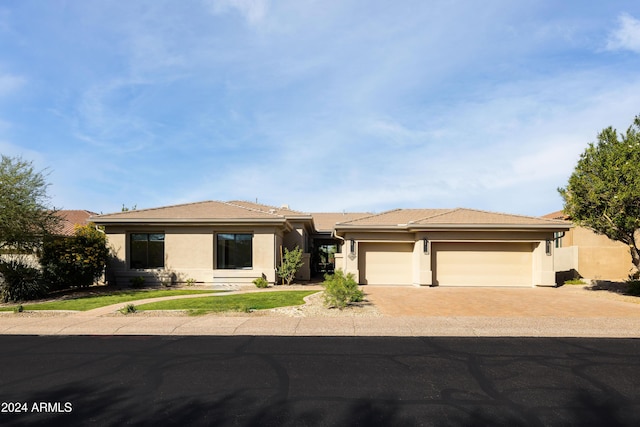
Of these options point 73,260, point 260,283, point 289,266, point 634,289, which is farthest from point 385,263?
point 73,260

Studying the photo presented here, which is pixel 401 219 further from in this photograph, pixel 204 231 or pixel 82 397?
pixel 82 397

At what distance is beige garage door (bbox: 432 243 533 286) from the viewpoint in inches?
→ 809

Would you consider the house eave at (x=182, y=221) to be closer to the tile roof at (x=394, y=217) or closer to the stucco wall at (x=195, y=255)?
the stucco wall at (x=195, y=255)

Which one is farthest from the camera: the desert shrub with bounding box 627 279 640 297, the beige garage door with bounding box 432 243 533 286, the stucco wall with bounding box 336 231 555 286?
the beige garage door with bounding box 432 243 533 286

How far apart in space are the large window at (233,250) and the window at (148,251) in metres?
3.11

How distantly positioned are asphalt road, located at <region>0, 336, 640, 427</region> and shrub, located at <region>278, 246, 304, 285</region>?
1160 cm

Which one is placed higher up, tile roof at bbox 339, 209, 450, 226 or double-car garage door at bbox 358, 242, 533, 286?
tile roof at bbox 339, 209, 450, 226

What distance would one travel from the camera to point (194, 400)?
562 centimetres

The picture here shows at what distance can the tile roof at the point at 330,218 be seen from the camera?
33638mm

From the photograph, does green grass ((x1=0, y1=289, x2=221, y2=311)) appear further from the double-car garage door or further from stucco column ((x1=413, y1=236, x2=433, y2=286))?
the double-car garage door

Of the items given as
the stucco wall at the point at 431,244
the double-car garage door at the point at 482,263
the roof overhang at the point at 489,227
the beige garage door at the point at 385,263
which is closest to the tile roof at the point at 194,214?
the stucco wall at the point at 431,244

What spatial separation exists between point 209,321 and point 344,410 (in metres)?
6.96

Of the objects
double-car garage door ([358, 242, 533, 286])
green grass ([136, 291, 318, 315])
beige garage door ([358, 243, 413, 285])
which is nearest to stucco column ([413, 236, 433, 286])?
double-car garage door ([358, 242, 533, 286])

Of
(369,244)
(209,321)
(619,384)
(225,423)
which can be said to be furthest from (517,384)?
(369,244)
